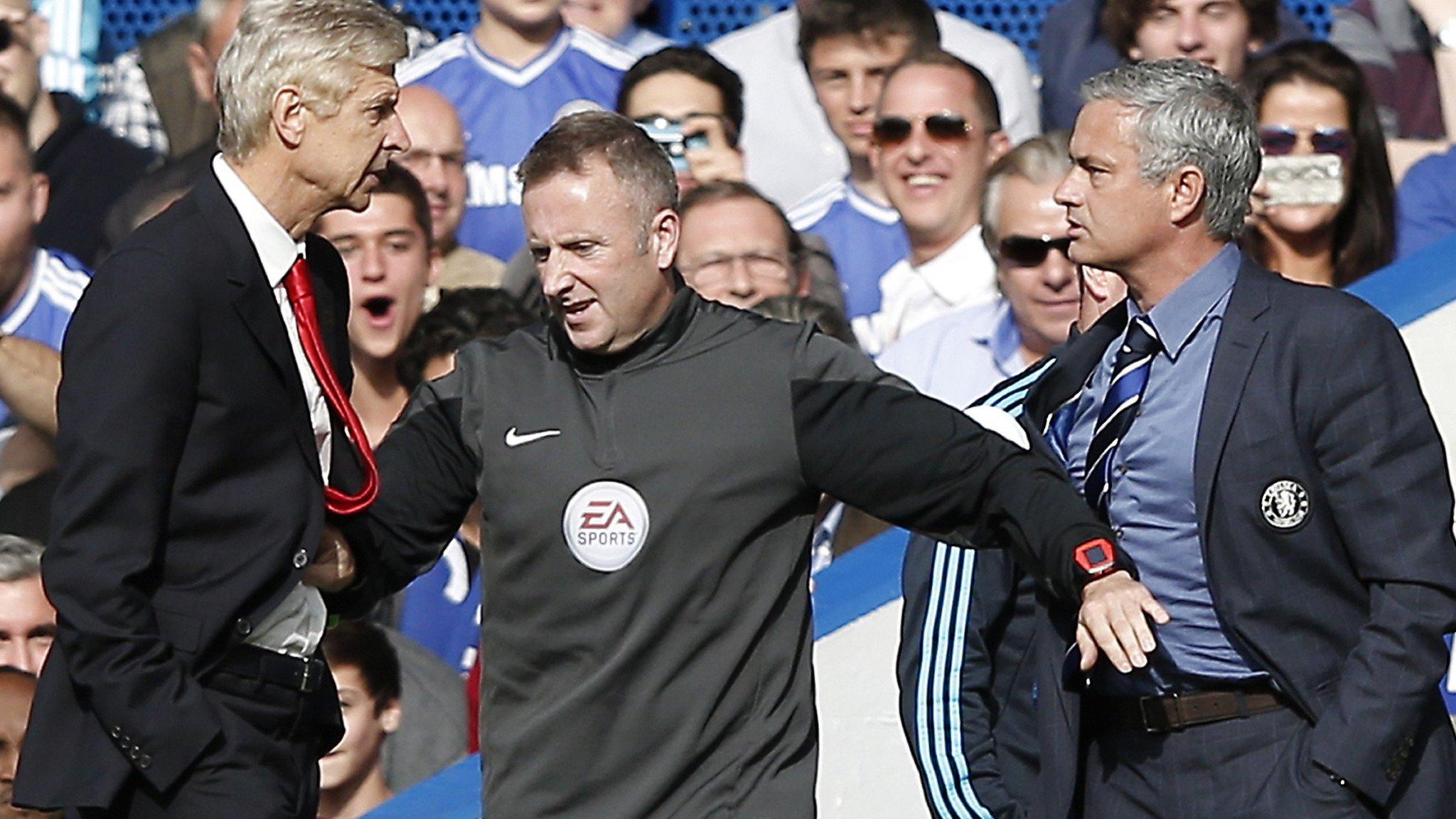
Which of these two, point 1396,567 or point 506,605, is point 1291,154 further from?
point 506,605

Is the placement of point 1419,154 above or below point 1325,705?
below

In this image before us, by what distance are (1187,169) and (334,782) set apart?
2750 millimetres

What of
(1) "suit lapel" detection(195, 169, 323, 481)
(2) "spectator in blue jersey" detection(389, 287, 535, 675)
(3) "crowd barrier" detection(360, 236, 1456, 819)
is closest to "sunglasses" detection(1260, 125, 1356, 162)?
(3) "crowd barrier" detection(360, 236, 1456, 819)

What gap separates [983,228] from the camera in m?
6.18

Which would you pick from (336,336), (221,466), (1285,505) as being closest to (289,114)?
(336,336)

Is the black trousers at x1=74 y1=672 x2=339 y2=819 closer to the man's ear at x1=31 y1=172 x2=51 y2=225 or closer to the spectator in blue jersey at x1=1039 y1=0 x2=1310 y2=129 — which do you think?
the man's ear at x1=31 y1=172 x2=51 y2=225

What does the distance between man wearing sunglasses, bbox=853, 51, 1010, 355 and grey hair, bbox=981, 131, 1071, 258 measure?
2.36 ft

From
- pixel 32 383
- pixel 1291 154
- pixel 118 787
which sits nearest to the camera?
pixel 118 787

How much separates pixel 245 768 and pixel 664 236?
3.54 ft

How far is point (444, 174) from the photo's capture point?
725cm

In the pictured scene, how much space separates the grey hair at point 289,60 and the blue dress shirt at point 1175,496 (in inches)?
52.8

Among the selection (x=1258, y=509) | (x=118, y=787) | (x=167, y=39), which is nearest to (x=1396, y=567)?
(x=1258, y=509)

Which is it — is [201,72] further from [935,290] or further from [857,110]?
[935,290]

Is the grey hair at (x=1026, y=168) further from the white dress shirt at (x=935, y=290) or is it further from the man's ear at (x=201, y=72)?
the man's ear at (x=201, y=72)
